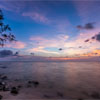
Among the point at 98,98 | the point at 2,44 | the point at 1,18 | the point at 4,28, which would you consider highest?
the point at 1,18

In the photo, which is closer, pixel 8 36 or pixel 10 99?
pixel 10 99

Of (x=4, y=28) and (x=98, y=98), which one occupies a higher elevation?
(x=4, y=28)

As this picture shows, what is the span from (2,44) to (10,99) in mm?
8256

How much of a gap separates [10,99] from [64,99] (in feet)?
24.3

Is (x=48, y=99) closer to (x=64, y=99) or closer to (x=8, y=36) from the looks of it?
(x=64, y=99)

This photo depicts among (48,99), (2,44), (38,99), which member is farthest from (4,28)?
(48,99)

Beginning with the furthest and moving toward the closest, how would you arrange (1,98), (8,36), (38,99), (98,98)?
(8,36) → (98,98) → (38,99) → (1,98)

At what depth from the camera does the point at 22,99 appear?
416 inches

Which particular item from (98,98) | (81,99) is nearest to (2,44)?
(81,99)

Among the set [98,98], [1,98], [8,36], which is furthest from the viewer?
[8,36]

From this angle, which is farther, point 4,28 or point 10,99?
point 4,28

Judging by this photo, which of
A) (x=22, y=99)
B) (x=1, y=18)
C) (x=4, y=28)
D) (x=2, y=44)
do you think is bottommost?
(x=22, y=99)

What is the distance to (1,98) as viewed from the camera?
32.9ft

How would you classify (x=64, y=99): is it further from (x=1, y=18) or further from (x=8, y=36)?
(x=1, y=18)
